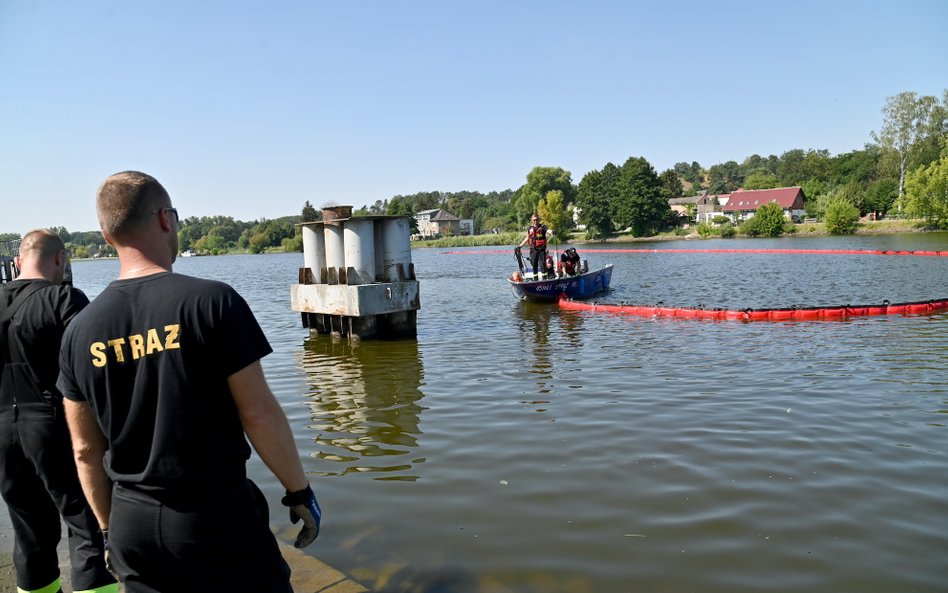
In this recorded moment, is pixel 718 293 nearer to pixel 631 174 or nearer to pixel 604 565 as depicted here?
pixel 604 565

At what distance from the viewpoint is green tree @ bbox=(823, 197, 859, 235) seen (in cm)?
6269

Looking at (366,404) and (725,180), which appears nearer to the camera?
(366,404)

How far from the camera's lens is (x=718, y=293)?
76.0 feet

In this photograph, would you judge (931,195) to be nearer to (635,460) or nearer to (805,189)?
(805,189)

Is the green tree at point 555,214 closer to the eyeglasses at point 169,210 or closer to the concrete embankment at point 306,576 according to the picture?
the concrete embankment at point 306,576

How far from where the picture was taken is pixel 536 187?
11788cm

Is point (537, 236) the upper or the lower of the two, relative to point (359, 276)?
upper

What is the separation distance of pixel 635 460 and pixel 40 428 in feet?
16.8

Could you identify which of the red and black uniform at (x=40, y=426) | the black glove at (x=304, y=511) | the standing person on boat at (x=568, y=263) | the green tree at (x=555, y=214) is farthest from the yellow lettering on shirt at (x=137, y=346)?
the green tree at (x=555, y=214)

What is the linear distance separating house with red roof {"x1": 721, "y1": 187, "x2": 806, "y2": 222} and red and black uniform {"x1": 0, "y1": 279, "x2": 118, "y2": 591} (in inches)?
3795

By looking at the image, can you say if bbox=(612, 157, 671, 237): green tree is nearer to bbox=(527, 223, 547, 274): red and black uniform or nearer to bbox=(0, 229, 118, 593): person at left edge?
bbox=(527, 223, 547, 274): red and black uniform

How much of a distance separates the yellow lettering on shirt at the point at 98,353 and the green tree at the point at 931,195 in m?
72.7

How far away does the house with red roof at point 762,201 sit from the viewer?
92125 millimetres

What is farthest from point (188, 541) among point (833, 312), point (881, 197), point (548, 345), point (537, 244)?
point (881, 197)
